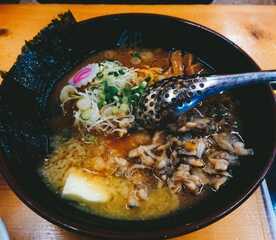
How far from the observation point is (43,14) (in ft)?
6.68

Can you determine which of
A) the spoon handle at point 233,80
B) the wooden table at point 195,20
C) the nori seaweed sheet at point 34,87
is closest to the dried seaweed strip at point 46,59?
the nori seaweed sheet at point 34,87

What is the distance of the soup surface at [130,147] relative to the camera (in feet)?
4.25

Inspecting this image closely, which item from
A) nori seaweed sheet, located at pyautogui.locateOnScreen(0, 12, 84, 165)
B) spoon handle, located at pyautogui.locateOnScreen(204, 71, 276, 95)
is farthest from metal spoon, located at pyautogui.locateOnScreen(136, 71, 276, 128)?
nori seaweed sheet, located at pyautogui.locateOnScreen(0, 12, 84, 165)

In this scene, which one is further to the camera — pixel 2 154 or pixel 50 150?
pixel 50 150

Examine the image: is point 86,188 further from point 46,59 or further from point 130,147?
point 46,59

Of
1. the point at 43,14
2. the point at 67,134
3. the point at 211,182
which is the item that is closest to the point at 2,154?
the point at 67,134

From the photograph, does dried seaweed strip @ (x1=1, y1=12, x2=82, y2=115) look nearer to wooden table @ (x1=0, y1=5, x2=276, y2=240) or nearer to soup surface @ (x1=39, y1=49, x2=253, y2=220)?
soup surface @ (x1=39, y1=49, x2=253, y2=220)

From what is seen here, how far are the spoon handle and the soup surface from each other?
0.38 feet

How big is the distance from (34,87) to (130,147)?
43 cm

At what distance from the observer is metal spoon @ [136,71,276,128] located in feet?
4.56

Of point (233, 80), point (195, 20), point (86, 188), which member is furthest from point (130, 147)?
point (195, 20)

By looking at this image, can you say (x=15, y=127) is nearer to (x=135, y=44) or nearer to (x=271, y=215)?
(x=135, y=44)

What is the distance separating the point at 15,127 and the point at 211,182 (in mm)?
638

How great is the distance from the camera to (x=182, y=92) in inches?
54.8
